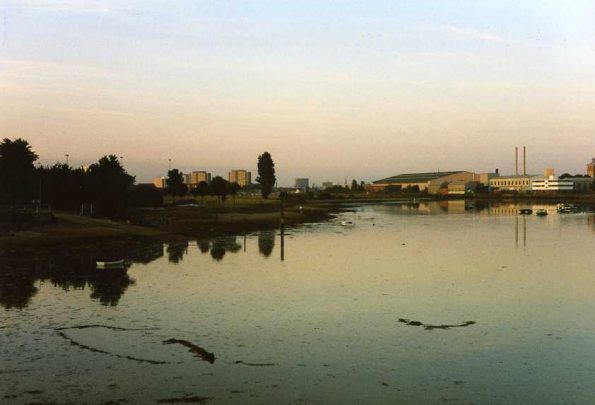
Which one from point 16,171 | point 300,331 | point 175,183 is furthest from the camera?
point 175,183

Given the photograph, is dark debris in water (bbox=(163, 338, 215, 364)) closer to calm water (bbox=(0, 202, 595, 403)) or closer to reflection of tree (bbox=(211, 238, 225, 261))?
calm water (bbox=(0, 202, 595, 403))

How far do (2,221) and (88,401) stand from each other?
153 ft

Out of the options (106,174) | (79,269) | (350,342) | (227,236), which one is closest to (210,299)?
(350,342)

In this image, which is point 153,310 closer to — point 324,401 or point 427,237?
point 324,401

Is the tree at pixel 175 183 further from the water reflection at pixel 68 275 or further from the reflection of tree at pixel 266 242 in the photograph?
the water reflection at pixel 68 275

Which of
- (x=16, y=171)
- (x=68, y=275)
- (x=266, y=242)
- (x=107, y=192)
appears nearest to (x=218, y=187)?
(x=107, y=192)

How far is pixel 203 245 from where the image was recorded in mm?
52219

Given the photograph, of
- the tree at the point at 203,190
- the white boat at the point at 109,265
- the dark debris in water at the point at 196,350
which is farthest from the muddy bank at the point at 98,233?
the tree at the point at 203,190

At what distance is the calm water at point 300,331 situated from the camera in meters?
14.6

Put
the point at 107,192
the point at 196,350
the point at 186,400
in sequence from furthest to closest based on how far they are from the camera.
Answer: the point at 107,192 → the point at 196,350 → the point at 186,400

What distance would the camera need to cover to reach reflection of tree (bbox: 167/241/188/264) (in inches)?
1650

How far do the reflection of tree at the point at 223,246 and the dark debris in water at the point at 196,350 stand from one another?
23.4 meters

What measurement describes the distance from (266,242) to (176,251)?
11115mm

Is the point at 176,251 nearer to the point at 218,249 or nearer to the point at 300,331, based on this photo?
the point at 218,249
